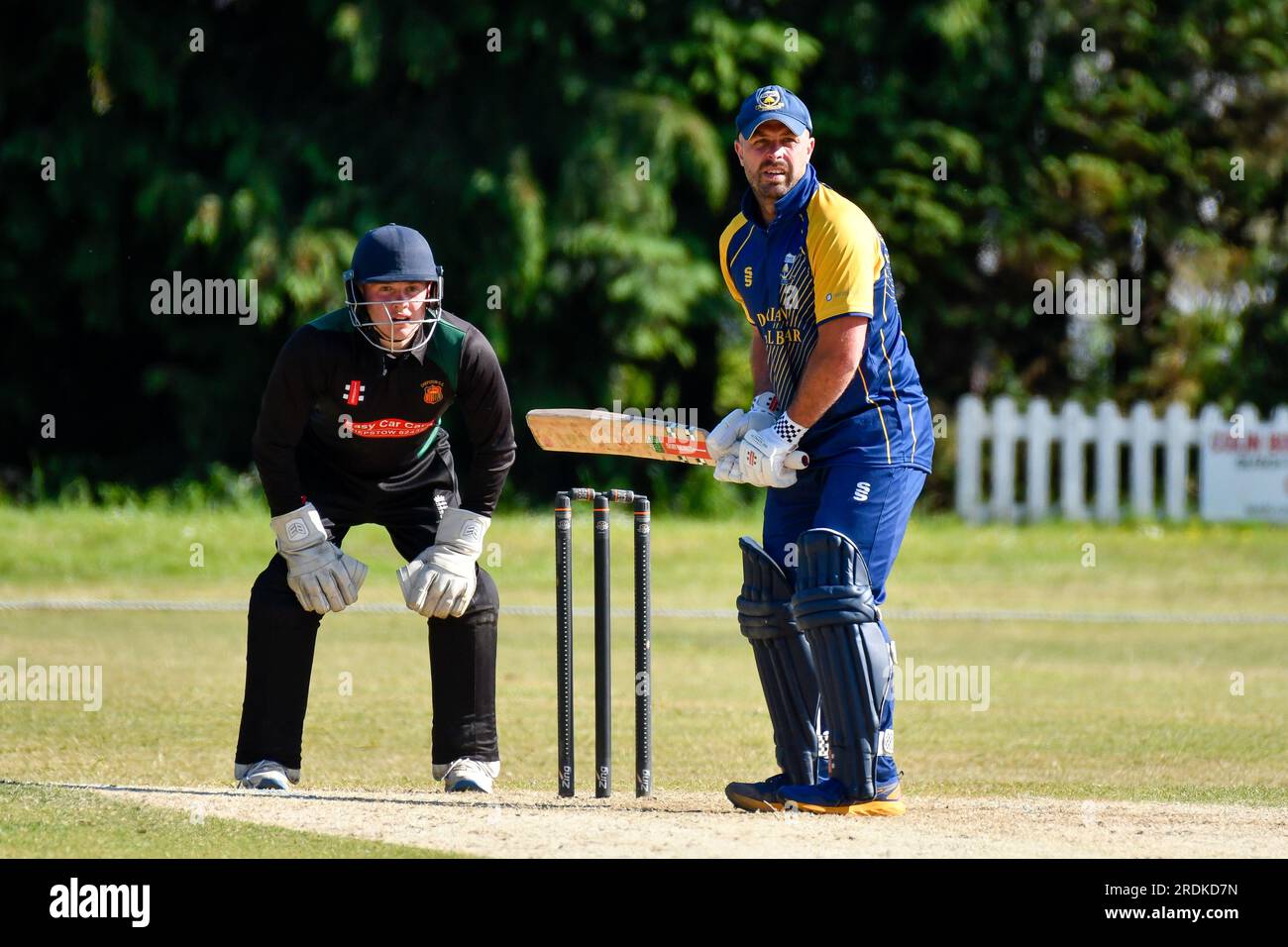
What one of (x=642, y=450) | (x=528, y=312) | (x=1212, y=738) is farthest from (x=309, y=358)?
(x=528, y=312)

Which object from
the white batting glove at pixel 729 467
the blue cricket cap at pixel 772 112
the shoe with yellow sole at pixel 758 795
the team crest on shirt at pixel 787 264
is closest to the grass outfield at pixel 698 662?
the shoe with yellow sole at pixel 758 795

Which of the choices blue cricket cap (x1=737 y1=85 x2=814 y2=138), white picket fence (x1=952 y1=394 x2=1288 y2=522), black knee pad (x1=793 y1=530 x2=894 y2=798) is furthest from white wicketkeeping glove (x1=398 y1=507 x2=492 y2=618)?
white picket fence (x1=952 y1=394 x2=1288 y2=522)

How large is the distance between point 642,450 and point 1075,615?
753 centimetres

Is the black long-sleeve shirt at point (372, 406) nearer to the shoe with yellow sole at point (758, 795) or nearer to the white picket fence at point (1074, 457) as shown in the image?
the shoe with yellow sole at point (758, 795)

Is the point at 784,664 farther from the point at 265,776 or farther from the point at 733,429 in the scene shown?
the point at 265,776

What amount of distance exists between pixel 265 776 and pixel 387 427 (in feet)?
4.00

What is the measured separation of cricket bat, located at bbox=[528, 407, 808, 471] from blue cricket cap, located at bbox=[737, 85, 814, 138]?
0.95 m

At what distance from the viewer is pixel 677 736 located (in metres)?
8.15

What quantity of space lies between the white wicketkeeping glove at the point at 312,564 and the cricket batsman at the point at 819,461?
1287mm

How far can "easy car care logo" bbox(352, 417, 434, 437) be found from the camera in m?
6.24

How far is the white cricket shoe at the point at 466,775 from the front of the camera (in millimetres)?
6352

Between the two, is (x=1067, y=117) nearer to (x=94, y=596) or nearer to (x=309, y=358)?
(x=94, y=596)

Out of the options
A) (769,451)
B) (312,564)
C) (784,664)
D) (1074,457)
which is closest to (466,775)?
(312,564)

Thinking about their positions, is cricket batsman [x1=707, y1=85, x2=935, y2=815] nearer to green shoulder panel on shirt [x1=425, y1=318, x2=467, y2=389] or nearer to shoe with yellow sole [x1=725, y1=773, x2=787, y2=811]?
shoe with yellow sole [x1=725, y1=773, x2=787, y2=811]
